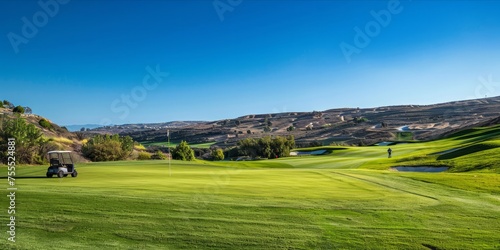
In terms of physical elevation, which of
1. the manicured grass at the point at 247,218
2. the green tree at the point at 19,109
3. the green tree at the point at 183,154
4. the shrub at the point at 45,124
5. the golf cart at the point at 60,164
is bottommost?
the green tree at the point at 183,154

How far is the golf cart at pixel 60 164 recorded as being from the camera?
67.3ft

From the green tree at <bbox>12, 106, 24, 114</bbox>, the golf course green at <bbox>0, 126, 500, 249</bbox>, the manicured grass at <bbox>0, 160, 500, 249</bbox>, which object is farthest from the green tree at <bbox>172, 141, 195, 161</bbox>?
the manicured grass at <bbox>0, 160, 500, 249</bbox>

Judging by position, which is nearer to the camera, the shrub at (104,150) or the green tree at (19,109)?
the shrub at (104,150)

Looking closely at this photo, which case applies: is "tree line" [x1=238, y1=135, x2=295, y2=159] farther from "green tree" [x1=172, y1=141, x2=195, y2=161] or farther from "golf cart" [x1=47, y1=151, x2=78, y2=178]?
"golf cart" [x1=47, y1=151, x2=78, y2=178]

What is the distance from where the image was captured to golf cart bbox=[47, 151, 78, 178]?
2052 centimetres

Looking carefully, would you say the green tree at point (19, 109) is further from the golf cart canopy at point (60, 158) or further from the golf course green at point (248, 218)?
the golf course green at point (248, 218)

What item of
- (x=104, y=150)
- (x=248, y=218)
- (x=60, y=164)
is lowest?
(x=248, y=218)

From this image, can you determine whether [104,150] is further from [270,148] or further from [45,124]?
[270,148]

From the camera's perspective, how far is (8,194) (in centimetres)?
1354

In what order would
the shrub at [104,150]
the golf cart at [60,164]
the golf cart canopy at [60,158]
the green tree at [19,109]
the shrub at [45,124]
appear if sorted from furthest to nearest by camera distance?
the green tree at [19,109] → the shrub at [45,124] → the shrub at [104,150] → the golf cart canopy at [60,158] → the golf cart at [60,164]

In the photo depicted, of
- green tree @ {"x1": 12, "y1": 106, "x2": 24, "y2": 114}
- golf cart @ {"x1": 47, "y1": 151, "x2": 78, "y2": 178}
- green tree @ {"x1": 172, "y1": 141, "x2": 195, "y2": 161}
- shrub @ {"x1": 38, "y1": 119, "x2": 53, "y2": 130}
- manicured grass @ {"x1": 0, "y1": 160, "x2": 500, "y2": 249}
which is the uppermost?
green tree @ {"x1": 12, "y1": 106, "x2": 24, "y2": 114}

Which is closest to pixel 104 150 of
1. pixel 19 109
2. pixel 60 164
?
pixel 60 164

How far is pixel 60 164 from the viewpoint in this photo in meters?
20.9

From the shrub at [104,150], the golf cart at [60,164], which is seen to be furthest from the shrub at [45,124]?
the golf cart at [60,164]
